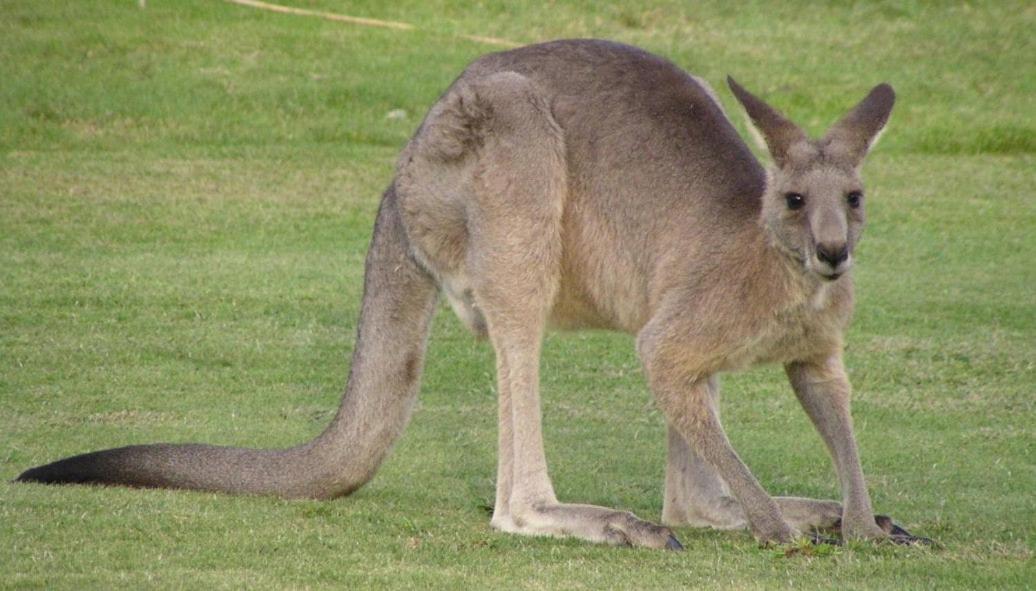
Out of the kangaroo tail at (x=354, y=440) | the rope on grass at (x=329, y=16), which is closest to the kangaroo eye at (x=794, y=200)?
the kangaroo tail at (x=354, y=440)

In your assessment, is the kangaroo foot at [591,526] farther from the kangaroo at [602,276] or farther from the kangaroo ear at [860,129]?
the kangaroo ear at [860,129]

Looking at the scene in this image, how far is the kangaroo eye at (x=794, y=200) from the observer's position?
5.57m

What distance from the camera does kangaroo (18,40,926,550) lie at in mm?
5746

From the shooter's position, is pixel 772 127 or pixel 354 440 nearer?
pixel 772 127

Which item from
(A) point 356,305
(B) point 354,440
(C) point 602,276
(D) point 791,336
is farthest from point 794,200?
(A) point 356,305

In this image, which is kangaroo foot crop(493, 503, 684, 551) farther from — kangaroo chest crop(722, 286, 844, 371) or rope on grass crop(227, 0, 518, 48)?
rope on grass crop(227, 0, 518, 48)

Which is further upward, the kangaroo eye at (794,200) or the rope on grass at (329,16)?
the kangaroo eye at (794,200)

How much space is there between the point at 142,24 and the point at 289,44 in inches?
61.8

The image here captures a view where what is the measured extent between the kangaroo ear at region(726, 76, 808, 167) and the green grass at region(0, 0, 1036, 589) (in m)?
1.34

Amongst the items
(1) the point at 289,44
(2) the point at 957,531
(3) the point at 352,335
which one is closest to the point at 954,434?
(2) the point at 957,531

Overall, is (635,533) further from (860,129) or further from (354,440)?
(860,129)

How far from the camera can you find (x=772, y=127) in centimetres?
575

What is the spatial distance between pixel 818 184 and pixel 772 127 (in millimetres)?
320

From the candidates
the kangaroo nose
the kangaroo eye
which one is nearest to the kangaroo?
the kangaroo eye
